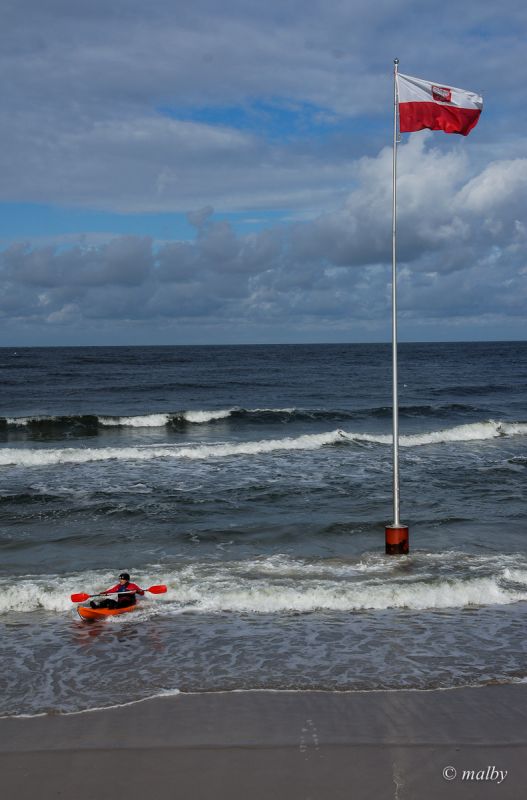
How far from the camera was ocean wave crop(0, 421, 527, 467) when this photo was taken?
26781 millimetres

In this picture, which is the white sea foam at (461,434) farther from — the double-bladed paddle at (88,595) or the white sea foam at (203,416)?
the double-bladed paddle at (88,595)

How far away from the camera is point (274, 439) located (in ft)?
104

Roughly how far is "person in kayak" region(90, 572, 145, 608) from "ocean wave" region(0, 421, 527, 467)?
14.7 meters

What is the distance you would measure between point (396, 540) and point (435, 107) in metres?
8.08

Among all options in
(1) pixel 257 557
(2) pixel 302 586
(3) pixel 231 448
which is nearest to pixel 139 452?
(3) pixel 231 448

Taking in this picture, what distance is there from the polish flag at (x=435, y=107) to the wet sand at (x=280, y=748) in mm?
9285

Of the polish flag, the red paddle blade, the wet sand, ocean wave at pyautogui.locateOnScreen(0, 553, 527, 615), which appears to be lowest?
ocean wave at pyautogui.locateOnScreen(0, 553, 527, 615)

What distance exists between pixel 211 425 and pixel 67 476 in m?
13.6

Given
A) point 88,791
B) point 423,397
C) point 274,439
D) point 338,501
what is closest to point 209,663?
point 88,791

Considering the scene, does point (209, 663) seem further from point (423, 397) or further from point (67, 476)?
point (423, 397)

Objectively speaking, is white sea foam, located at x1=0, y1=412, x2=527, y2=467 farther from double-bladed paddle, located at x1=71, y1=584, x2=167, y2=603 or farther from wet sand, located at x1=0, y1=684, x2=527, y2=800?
wet sand, located at x1=0, y1=684, x2=527, y2=800

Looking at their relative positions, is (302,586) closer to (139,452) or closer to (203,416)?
(139,452)

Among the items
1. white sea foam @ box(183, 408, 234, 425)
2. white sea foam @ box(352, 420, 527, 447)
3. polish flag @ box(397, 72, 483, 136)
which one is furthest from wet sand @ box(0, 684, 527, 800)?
white sea foam @ box(183, 408, 234, 425)

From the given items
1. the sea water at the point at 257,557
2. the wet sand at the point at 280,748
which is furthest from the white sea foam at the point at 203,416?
the wet sand at the point at 280,748
